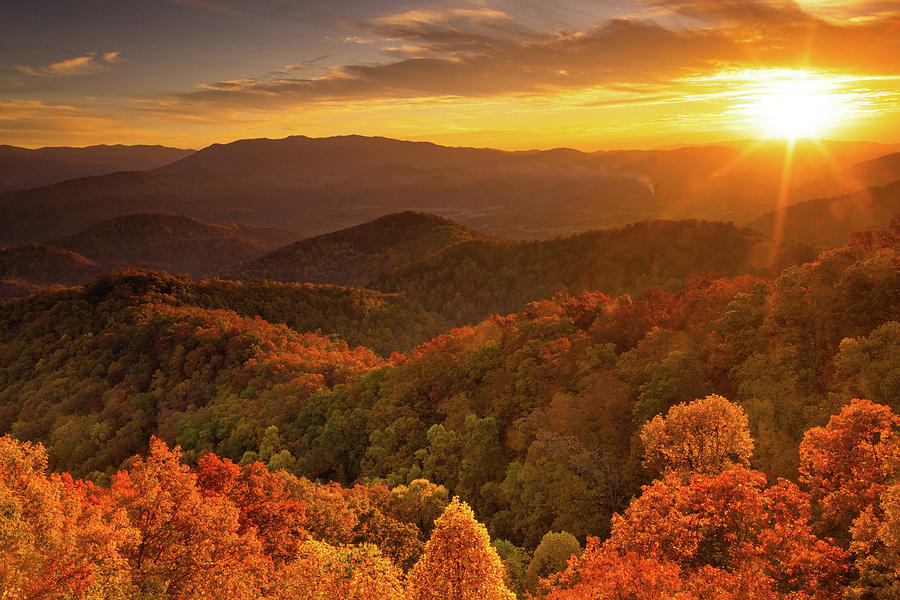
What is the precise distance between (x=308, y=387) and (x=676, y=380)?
153 ft

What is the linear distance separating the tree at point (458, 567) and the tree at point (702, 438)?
11.4m

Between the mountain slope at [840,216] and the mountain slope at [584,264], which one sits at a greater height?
the mountain slope at [840,216]

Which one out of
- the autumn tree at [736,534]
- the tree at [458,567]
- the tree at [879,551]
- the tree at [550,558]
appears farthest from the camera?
the tree at [550,558]

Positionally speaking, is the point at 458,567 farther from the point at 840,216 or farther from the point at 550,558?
the point at 840,216

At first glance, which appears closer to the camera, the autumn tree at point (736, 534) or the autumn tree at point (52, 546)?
the autumn tree at point (52, 546)

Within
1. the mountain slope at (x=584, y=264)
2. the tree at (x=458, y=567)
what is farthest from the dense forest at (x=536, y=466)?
the mountain slope at (x=584, y=264)

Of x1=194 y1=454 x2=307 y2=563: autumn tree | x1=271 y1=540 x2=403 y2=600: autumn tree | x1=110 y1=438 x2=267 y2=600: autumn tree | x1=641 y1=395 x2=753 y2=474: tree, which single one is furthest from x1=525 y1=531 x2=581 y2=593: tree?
x1=110 y1=438 x2=267 y2=600: autumn tree

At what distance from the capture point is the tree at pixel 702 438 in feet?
83.9

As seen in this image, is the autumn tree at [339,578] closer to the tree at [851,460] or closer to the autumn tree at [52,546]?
the autumn tree at [52,546]

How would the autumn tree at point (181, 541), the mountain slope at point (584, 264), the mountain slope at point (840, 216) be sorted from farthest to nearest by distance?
the mountain slope at point (840, 216)
the mountain slope at point (584, 264)
the autumn tree at point (181, 541)

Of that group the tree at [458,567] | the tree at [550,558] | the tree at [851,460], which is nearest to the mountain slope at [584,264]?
the tree at [550,558]

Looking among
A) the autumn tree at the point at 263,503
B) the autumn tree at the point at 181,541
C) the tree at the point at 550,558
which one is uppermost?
the autumn tree at the point at 181,541

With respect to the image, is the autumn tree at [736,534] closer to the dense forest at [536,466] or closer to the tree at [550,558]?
the dense forest at [536,466]

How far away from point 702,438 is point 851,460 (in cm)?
608
